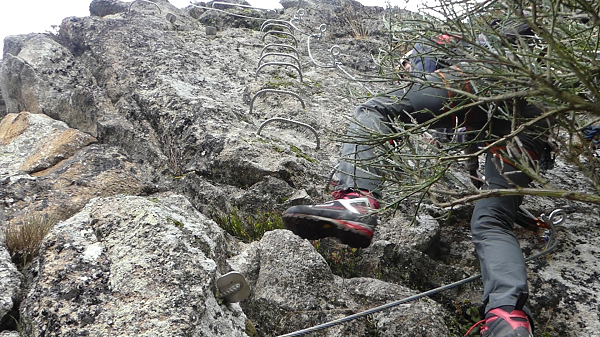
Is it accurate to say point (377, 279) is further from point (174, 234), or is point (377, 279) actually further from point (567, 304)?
point (174, 234)

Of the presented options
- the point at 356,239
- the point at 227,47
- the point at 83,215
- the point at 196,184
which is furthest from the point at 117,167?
the point at 227,47

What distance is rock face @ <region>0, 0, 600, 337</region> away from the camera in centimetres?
241

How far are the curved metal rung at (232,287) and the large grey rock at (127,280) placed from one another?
0.16ft

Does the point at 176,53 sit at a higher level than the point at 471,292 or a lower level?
higher

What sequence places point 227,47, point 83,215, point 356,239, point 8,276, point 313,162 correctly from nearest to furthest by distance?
point 8,276 → point 83,215 → point 356,239 → point 313,162 → point 227,47

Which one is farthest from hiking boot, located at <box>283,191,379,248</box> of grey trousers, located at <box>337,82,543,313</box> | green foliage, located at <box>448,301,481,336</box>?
green foliage, located at <box>448,301,481,336</box>

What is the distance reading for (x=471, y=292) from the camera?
135 inches

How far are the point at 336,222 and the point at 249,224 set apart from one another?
126 centimetres

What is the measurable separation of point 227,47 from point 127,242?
6361 millimetres

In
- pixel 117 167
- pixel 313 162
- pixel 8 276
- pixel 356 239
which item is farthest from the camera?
pixel 313 162

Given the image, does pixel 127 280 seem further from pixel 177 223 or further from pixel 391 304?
pixel 391 304

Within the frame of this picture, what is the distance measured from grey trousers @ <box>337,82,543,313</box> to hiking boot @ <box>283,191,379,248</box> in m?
0.20

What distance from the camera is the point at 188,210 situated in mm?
3459

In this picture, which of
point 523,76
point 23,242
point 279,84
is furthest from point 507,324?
point 279,84
